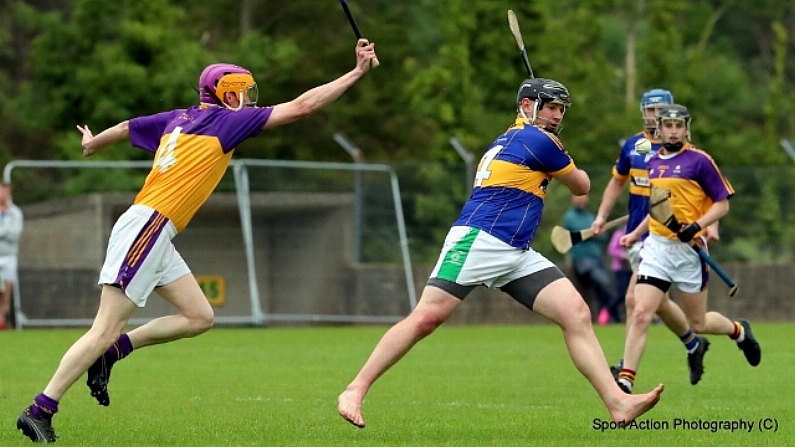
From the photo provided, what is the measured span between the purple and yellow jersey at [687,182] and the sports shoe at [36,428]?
513 centimetres

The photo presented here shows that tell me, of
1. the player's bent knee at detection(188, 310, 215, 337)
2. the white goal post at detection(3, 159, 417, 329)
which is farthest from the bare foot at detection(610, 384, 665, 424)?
the white goal post at detection(3, 159, 417, 329)

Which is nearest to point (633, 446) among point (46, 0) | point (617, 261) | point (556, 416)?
point (556, 416)

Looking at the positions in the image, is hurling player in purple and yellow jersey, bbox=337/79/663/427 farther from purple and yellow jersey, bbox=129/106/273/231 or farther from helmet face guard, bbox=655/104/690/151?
helmet face guard, bbox=655/104/690/151

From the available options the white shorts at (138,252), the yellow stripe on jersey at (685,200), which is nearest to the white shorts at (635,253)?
the yellow stripe on jersey at (685,200)

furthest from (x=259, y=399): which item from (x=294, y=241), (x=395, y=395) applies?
(x=294, y=241)

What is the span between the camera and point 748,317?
865 inches

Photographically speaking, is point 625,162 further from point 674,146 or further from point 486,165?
point 486,165

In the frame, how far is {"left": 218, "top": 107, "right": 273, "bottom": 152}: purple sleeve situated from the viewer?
8594 mm

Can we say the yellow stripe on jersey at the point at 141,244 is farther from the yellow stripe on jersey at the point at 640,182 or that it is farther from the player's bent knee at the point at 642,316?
the yellow stripe on jersey at the point at 640,182

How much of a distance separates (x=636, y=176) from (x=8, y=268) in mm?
10274

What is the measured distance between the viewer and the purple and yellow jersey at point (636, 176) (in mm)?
12375

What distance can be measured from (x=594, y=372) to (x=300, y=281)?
14059 mm

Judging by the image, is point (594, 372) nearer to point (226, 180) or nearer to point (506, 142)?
point (506, 142)

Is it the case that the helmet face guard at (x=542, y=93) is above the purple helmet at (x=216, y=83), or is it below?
below
